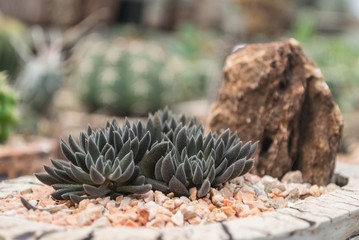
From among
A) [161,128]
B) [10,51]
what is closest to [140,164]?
[161,128]

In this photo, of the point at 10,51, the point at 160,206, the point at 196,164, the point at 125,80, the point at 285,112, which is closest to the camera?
the point at 160,206

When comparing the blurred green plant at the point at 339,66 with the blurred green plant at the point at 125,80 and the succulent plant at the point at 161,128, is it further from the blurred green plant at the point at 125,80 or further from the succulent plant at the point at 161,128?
the succulent plant at the point at 161,128

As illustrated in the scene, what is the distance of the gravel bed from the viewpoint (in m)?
2.49

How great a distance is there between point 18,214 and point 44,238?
43 cm

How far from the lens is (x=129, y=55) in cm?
898

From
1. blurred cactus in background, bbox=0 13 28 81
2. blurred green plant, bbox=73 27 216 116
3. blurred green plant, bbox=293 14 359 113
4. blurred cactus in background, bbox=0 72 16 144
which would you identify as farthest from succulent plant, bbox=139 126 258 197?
blurred cactus in background, bbox=0 13 28 81

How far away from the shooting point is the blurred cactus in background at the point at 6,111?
5293 millimetres

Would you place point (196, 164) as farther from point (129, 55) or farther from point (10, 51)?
point (10, 51)

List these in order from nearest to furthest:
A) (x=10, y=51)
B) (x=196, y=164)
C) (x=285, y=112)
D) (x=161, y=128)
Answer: (x=196, y=164) < (x=161, y=128) < (x=285, y=112) < (x=10, y=51)

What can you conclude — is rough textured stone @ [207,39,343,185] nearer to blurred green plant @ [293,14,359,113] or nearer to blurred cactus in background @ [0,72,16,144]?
blurred cactus in background @ [0,72,16,144]

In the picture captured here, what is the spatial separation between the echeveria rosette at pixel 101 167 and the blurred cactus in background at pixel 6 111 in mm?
2454

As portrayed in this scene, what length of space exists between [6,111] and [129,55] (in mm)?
3794

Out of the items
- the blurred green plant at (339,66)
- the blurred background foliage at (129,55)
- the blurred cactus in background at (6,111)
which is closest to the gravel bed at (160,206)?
the blurred cactus in background at (6,111)

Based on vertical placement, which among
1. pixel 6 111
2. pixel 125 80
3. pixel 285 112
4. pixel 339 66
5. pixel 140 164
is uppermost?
pixel 285 112
